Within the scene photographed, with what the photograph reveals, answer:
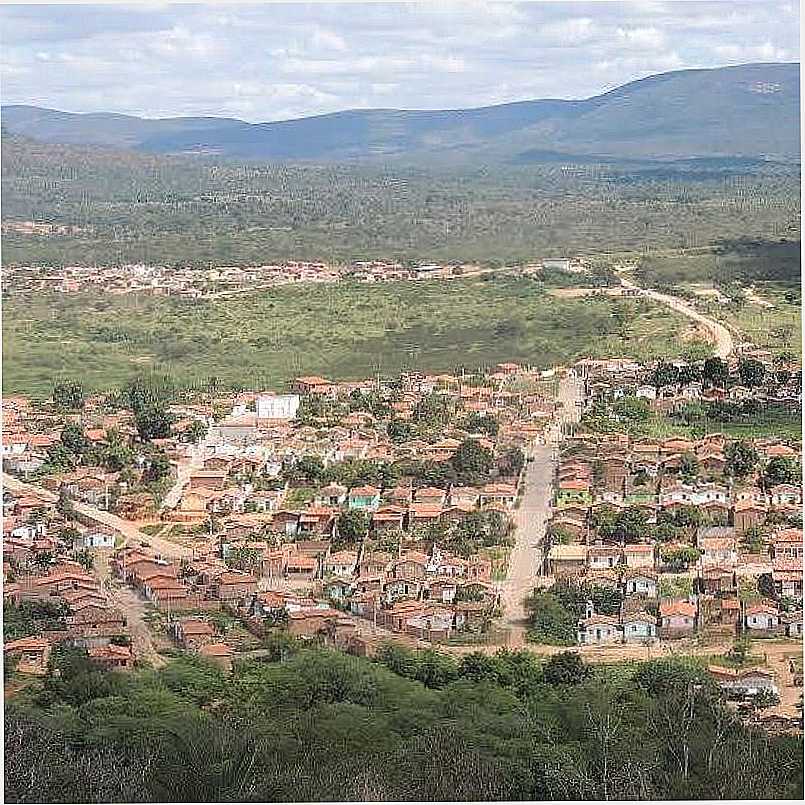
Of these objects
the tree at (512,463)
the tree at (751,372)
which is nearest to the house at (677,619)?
the tree at (512,463)

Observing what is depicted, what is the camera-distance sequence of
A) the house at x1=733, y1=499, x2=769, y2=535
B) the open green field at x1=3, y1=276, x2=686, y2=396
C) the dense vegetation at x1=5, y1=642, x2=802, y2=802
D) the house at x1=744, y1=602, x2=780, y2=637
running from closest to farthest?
the dense vegetation at x1=5, y1=642, x2=802, y2=802 < the house at x1=744, y1=602, x2=780, y2=637 < the house at x1=733, y1=499, x2=769, y2=535 < the open green field at x1=3, y1=276, x2=686, y2=396

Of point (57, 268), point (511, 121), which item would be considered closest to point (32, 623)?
point (57, 268)

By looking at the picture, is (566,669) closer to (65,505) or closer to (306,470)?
(306,470)

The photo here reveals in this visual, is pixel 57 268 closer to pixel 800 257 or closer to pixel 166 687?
pixel 166 687

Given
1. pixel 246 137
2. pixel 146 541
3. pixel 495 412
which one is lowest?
pixel 146 541

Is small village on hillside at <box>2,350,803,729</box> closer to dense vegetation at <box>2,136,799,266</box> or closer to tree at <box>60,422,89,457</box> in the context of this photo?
tree at <box>60,422,89,457</box>

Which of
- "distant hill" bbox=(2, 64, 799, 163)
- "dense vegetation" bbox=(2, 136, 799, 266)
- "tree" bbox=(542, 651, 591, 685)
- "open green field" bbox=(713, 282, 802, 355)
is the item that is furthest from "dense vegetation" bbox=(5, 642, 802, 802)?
"distant hill" bbox=(2, 64, 799, 163)
